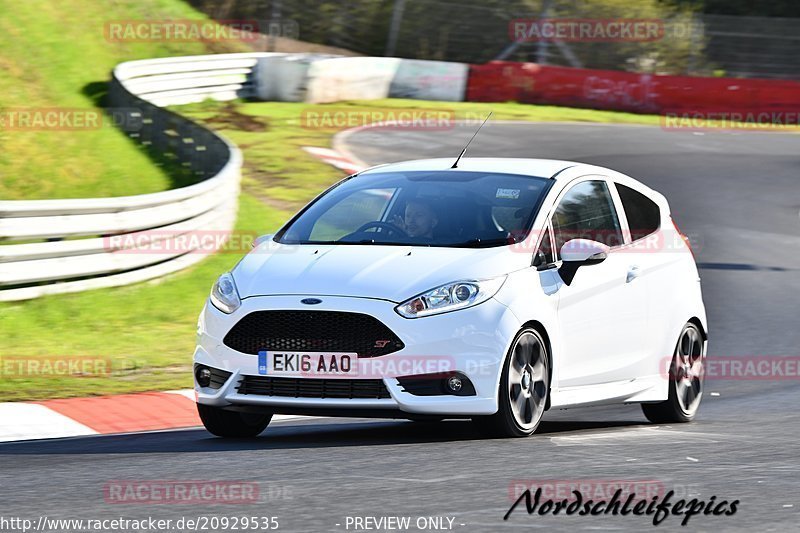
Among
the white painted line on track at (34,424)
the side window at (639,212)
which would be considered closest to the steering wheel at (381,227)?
the side window at (639,212)

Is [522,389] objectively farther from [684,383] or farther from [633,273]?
[684,383]

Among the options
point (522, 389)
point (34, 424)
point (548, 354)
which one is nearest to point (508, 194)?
point (548, 354)

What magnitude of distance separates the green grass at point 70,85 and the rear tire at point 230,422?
403 inches

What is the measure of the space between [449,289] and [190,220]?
8.05m

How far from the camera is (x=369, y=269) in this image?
25.0 ft

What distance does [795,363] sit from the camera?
41.8 ft

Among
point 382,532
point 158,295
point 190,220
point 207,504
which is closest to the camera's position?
point 382,532

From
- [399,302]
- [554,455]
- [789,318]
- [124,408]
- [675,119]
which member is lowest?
[675,119]

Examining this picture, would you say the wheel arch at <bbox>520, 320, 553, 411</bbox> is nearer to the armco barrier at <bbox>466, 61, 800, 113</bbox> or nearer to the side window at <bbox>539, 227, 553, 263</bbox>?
the side window at <bbox>539, 227, 553, 263</bbox>

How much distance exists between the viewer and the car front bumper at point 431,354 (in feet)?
24.1

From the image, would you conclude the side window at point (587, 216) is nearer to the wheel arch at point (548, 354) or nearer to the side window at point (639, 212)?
the side window at point (639, 212)

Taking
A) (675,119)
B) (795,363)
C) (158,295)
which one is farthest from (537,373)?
(675,119)

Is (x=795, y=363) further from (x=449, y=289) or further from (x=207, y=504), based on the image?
(x=207, y=504)

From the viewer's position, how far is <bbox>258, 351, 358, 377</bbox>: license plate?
7363mm
